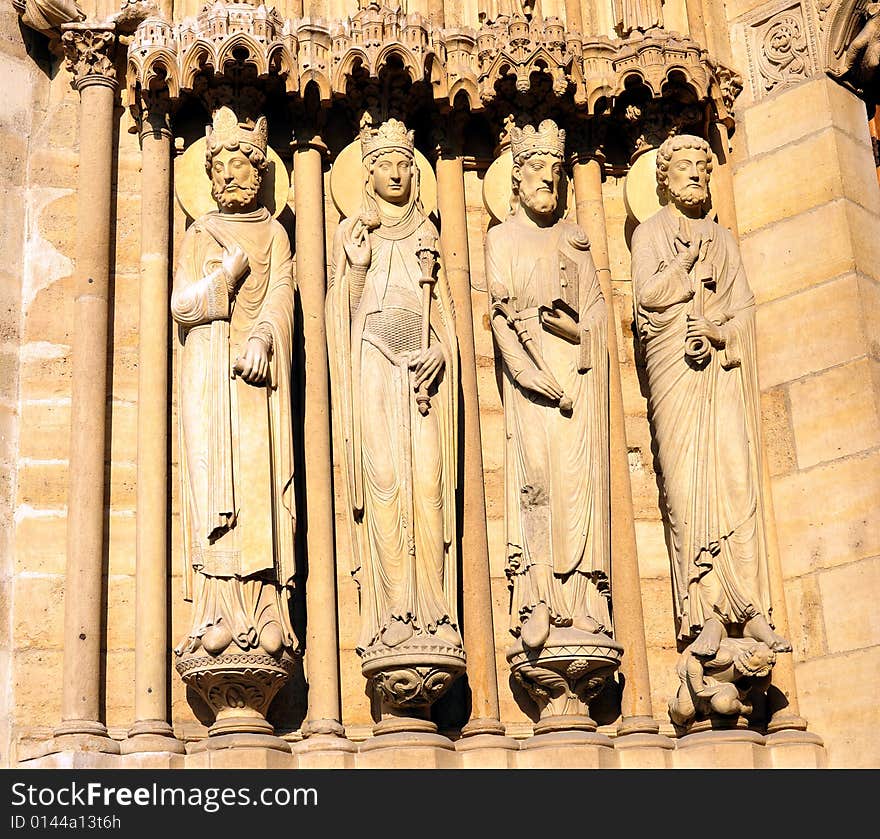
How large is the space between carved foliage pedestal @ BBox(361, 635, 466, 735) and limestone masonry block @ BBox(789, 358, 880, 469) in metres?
2.14

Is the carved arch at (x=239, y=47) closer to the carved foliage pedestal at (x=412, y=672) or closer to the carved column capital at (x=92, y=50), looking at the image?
the carved column capital at (x=92, y=50)

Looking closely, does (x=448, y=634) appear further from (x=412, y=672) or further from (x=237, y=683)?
(x=237, y=683)

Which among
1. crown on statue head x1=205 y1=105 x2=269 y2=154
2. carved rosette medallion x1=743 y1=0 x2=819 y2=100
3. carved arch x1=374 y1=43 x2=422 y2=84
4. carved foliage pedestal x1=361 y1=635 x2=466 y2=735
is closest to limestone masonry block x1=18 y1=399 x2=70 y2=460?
crown on statue head x1=205 y1=105 x2=269 y2=154

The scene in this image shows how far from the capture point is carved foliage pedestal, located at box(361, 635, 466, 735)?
7.34 m

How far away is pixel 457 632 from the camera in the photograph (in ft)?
24.5

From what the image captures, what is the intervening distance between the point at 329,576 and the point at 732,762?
6.45ft

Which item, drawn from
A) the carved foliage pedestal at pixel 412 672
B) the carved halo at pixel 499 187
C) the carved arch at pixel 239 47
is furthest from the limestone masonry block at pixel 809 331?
the carved arch at pixel 239 47

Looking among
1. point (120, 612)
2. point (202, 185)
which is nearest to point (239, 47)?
point (202, 185)

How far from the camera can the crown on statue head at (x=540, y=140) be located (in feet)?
27.3

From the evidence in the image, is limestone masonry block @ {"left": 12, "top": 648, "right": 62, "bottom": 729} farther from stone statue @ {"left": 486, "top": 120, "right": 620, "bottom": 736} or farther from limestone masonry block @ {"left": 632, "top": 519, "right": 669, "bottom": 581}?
limestone masonry block @ {"left": 632, "top": 519, "right": 669, "bottom": 581}

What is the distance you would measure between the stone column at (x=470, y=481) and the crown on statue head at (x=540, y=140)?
1.37 ft

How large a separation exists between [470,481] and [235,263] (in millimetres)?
1491

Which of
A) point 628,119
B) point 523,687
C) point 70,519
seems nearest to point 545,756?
point 523,687

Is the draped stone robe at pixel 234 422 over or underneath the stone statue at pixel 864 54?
underneath
